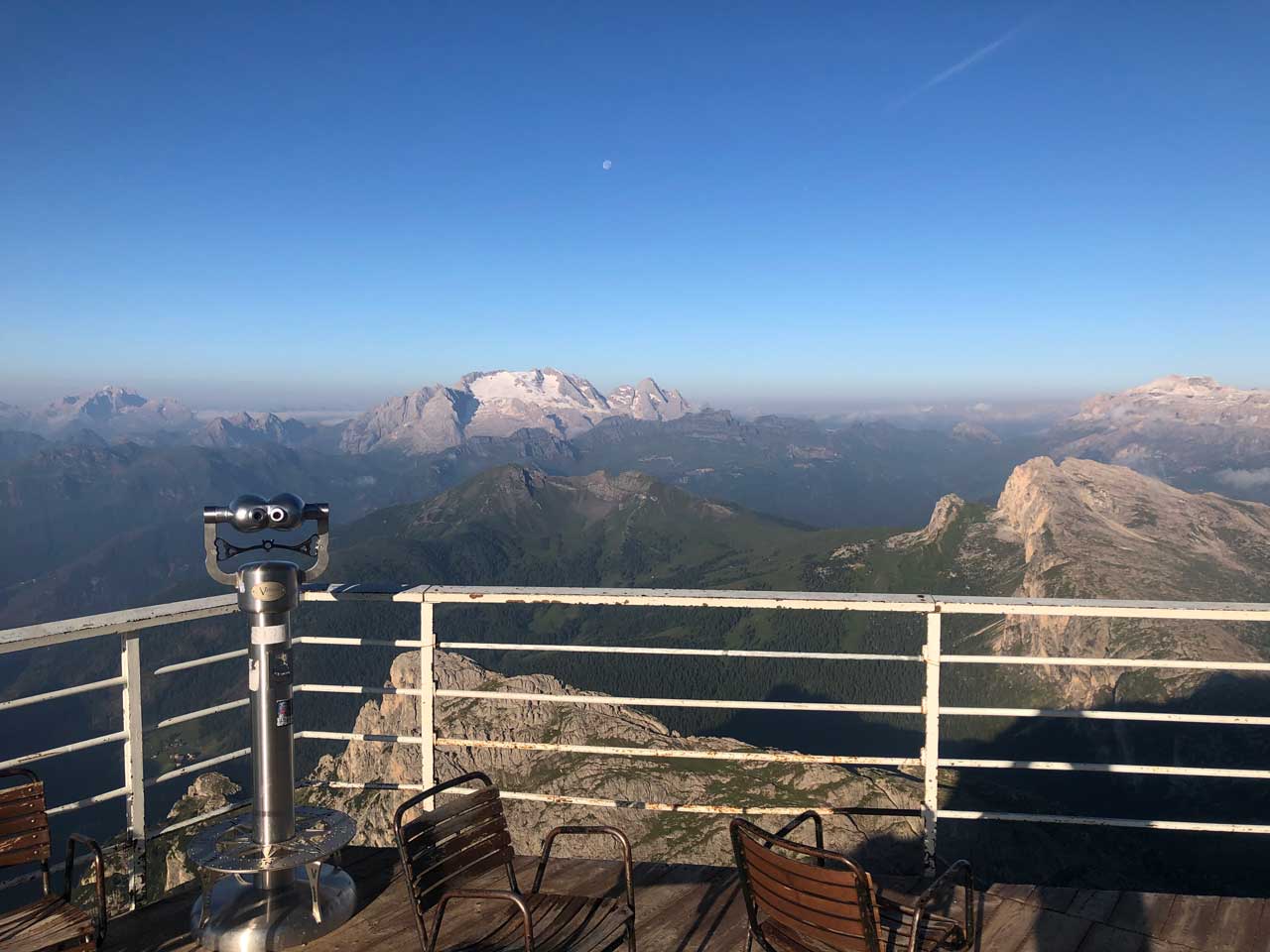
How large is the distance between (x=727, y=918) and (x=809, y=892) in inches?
73.6

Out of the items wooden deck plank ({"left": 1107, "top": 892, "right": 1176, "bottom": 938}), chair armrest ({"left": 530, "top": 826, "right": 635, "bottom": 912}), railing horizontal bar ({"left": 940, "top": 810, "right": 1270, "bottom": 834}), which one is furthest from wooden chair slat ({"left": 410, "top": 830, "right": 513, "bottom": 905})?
wooden deck plank ({"left": 1107, "top": 892, "right": 1176, "bottom": 938})

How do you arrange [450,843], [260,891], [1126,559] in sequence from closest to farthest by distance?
[450,843], [260,891], [1126,559]

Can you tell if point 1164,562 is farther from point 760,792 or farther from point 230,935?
point 230,935

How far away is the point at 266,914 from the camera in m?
4.55

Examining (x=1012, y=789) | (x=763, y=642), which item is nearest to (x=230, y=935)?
(x=1012, y=789)

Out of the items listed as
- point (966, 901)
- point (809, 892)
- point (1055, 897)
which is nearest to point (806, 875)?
point (809, 892)

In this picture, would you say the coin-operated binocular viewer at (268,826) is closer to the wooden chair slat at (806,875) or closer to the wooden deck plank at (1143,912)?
the wooden chair slat at (806,875)

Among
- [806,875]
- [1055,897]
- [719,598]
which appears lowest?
[1055,897]

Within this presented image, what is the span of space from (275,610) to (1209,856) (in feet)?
354

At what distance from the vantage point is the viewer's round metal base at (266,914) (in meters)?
4.47

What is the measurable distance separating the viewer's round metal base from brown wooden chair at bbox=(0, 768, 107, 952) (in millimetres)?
600

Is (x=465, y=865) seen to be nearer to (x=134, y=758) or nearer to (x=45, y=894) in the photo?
(x=45, y=894)

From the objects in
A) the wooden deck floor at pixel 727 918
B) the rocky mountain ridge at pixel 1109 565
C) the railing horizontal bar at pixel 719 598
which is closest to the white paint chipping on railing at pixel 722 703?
the railing horizontal bar at pixel 719 598

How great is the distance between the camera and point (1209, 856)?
85.1 metres
